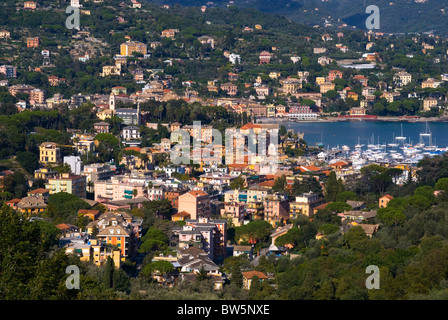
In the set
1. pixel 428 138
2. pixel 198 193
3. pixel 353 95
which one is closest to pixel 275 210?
pixel 198 193

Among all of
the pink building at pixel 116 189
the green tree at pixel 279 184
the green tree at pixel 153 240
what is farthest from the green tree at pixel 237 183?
the green tree at pixel 153 240

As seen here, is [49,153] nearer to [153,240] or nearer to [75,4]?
[153,240]

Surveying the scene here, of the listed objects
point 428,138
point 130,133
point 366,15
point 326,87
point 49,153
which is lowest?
point 428,138

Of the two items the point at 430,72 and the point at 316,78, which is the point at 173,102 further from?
the point at 430,72

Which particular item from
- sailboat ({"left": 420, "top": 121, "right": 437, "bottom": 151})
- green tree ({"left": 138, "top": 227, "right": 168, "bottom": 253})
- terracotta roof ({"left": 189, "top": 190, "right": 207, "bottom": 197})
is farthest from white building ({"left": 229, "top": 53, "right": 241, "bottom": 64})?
green tree ({"left": 138, "top": 227, "right": 168, "bottom": 253})

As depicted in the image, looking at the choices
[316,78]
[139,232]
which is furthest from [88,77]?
[139,232]
